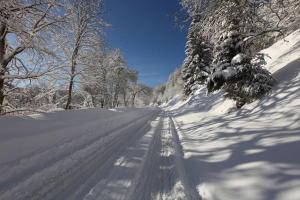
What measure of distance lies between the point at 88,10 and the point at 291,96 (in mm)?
14873

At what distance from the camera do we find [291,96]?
8289 millimetres

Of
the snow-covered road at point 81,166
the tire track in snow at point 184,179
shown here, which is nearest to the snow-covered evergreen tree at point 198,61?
the snow-covered road at point 81,166

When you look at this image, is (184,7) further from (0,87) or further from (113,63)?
(113,63)

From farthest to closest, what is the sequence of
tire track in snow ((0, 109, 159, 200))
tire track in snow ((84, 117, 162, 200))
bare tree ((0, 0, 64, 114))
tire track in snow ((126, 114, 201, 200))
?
bare tree ((0, 0, 64, 114)) < tire track in snow ((126, 114, 201, 200)) < tire track in snow ((84, 117, 162, 200)) < tire track in snow ((0, 109, 159, 200))

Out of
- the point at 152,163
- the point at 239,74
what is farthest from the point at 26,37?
the point at 239,74

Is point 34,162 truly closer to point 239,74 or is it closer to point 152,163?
point 152,163

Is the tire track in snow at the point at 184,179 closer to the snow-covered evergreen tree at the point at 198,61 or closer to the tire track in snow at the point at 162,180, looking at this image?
the tire track in snow at the point at 162,180

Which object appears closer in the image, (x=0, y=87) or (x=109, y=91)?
(x=0, y=87)

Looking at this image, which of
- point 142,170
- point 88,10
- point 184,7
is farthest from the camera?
point 88,10

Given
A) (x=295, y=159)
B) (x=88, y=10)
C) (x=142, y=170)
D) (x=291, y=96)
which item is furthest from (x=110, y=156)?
(x=88, y=10)

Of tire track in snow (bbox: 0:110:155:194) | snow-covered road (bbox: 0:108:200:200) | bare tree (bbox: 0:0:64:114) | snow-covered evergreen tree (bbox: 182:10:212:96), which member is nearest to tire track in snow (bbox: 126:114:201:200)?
snow-covered road (bbox: 0:108:200:200)

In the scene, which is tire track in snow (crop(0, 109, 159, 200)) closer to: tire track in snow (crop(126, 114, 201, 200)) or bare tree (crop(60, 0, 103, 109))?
tire track in snow (crop(126, 114, 201, 200))

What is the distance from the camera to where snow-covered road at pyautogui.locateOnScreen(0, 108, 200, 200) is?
3875mm

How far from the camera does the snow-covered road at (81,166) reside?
3875 millimetres
